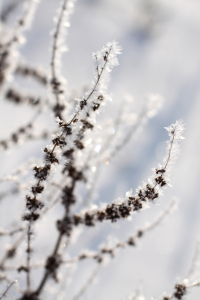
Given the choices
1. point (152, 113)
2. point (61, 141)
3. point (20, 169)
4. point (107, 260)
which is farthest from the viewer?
point (20, 169)

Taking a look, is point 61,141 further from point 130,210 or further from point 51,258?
point 51,258

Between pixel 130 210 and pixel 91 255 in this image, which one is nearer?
pixel 130 210

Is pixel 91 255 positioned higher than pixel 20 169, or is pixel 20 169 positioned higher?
pixel 20 169

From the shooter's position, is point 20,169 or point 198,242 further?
point 20,169

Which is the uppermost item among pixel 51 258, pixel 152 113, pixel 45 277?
pixel 152 113

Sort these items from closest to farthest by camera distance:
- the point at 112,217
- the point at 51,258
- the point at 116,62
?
the point at 116,62
the point at 112,217
the point at 51,258

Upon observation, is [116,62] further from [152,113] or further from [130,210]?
[152,113]

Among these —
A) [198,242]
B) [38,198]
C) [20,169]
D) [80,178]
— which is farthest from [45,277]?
[198,242]

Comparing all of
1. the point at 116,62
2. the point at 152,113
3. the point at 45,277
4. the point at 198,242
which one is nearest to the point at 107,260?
the point at 45,277

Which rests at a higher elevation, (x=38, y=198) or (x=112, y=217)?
(x=38, y=198)
